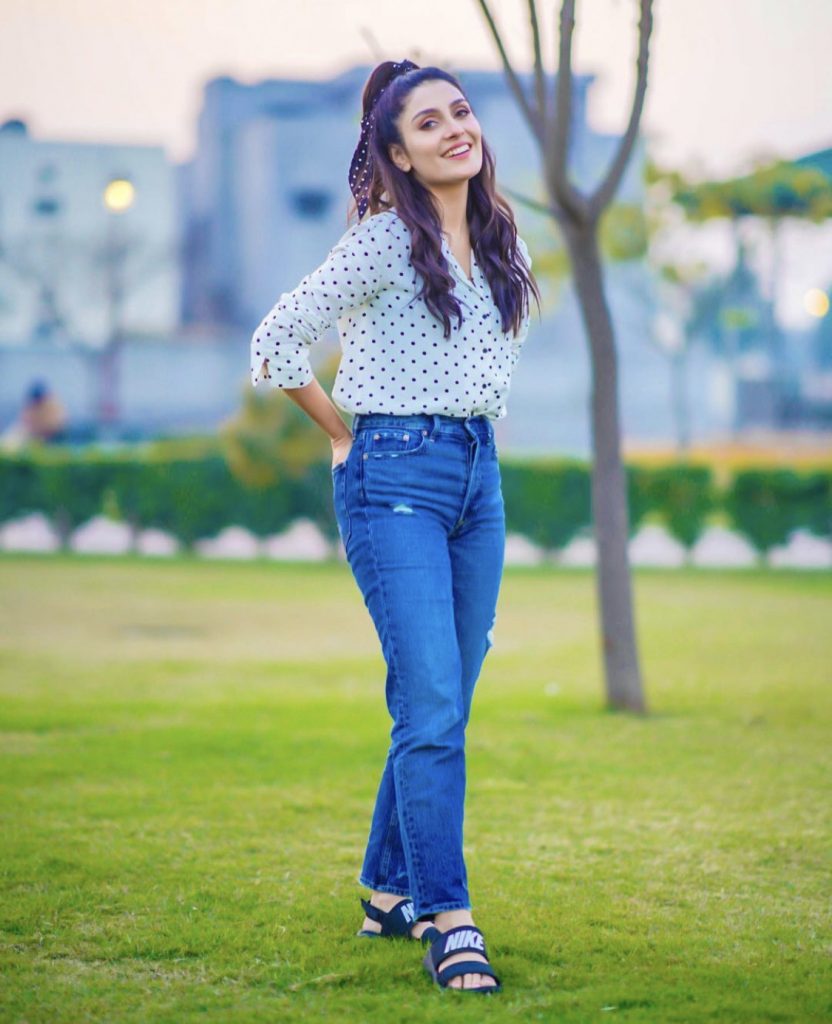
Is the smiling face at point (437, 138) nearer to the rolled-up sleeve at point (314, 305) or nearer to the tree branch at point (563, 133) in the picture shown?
the rolled-up sleeve at point (314, 305)

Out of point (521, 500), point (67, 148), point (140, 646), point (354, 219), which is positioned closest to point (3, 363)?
point (67, 148)

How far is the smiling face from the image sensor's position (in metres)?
3.13

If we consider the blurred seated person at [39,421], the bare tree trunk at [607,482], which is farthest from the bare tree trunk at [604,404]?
the blurred seated person at [39,421]

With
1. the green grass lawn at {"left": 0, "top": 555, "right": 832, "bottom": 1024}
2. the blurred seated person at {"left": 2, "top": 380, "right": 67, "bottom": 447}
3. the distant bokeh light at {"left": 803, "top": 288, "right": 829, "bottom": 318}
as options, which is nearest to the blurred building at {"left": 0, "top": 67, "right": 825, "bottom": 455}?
the distant bokeh light at {"left": 803, "top": 288, "right": 829, "bottom": 318}

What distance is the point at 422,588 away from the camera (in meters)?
3.01

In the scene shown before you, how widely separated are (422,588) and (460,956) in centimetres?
75

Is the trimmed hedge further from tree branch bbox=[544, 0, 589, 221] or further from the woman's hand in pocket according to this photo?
the woman's hand in pocket

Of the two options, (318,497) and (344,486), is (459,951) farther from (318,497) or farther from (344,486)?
(318,497)

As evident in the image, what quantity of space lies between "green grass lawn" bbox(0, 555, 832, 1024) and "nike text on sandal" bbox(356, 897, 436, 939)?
2.0 inches

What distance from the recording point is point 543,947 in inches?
129

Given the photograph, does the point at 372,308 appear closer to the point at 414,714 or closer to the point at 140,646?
the point at 414,714

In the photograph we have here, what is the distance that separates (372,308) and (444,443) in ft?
1.07

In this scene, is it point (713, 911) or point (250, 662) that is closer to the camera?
point (713, 911)

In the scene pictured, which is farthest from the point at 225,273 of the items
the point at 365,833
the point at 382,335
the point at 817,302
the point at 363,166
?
the point at 382,335
